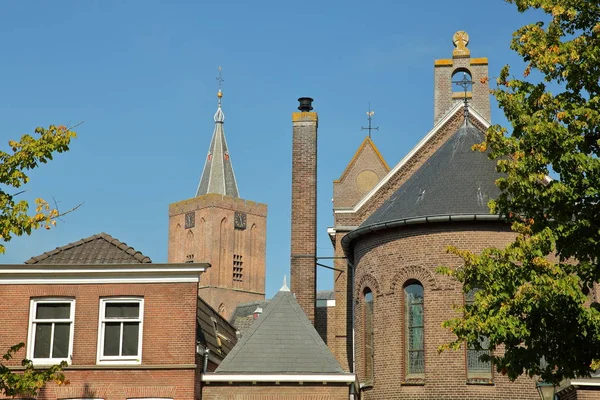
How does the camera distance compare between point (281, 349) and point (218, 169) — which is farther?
point (218, 169)

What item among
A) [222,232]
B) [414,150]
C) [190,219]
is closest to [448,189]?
[414,150]

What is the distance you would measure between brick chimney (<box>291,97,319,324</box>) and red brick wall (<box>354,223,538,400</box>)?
3.95m

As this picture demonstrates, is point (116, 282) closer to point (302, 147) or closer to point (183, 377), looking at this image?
point (183, 377)

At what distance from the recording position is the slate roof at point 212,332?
29.7 m

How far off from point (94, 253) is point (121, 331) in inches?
107

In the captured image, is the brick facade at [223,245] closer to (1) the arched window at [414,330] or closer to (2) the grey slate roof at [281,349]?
(1) the arched window at [414,330]

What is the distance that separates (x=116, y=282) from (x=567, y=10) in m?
14.6

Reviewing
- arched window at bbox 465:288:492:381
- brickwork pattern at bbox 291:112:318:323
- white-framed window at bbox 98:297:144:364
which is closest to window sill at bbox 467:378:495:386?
arched window at bbox 465:288:492:381

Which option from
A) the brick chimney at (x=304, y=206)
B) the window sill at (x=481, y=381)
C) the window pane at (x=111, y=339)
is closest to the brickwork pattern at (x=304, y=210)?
the brick chimney at (x=304, y=206)

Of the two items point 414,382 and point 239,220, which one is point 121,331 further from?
point 239,220

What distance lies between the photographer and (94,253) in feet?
91.1

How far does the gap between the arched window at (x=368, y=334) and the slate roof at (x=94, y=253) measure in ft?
24.2

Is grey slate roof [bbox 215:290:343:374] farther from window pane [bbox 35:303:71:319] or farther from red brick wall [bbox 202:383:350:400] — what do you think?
window pane [bbox 35:303:71:319]

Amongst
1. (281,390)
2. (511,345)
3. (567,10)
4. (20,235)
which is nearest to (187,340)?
(281,390)
